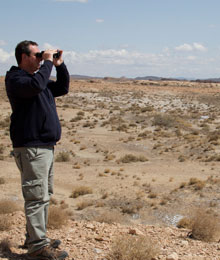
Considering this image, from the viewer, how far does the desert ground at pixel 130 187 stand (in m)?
5.14

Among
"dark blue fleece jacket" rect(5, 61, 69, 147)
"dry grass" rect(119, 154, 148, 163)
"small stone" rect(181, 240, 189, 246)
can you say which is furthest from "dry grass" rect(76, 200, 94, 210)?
"dark blue fleece jacket" rect(5, 61, 69, 147)

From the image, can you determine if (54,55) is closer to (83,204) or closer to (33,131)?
(33,131)

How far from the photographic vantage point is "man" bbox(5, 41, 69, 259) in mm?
3607

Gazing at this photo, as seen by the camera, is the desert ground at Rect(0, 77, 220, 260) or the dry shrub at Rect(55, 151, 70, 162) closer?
the desert ground at Rect(0, 77, 220, 260)

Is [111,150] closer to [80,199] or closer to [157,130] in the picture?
[157,130]

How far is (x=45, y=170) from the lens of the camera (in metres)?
3.71

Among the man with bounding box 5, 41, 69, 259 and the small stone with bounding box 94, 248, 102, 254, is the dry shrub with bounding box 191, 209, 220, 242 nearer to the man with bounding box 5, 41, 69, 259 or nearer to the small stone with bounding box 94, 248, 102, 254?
the small stone with bounding box 94, 248, 102, 254

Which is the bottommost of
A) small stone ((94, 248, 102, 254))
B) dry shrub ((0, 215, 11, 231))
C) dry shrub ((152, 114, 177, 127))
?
dry shrub ((152, 114, 177, 127))

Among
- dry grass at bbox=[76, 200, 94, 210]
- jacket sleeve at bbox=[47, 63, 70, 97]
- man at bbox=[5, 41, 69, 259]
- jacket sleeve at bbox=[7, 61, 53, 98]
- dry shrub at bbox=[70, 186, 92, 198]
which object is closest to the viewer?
jacket sleeve at bbox=[7, 61, 53, 98]

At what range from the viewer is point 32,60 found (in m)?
3.69

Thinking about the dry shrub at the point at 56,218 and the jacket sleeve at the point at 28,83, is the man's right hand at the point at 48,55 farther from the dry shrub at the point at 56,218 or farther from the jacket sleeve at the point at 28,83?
the dry shrub at the point at 56,218

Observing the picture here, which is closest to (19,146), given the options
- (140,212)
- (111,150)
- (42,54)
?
(42,54)

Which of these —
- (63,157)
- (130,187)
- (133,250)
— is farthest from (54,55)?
(63,157)

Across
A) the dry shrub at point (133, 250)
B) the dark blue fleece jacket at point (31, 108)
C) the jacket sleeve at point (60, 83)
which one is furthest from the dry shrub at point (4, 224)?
the jacket sleeve at point (60, 83)
